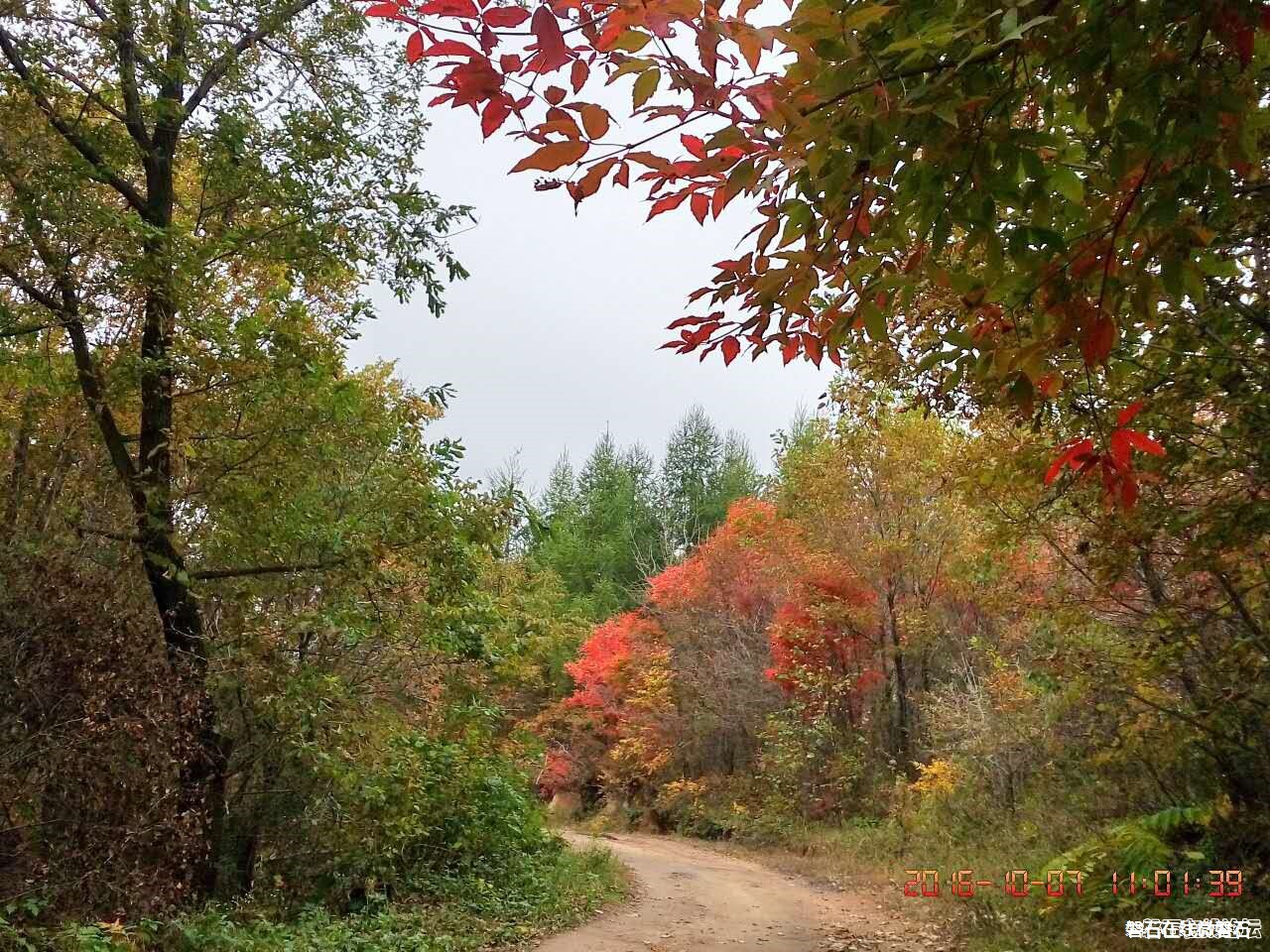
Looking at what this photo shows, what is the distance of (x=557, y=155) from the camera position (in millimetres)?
1481

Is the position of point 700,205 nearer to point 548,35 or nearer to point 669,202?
point 669,202

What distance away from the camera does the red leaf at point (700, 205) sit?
6.08 feet

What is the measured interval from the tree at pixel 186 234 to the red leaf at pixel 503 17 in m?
5.33

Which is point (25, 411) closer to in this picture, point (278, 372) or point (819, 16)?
point (278, 372)

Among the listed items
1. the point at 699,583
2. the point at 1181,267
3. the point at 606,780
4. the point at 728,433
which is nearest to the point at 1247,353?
the point at 1181,267

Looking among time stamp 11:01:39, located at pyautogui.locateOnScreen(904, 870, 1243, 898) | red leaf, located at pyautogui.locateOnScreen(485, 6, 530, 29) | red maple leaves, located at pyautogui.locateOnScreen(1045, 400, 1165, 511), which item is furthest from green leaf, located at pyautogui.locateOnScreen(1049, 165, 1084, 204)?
time stamp 11:01:39, located at pyautogui.locateOnScreen(904, 870, 1243, 898)

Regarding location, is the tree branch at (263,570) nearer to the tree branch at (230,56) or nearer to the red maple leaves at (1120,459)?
the tree branch at (230,56)

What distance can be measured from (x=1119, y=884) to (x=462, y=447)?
6521 mm

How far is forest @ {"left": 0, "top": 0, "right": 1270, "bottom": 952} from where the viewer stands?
1550 millimetres

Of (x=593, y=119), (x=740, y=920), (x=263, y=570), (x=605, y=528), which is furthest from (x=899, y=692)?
(x=605, y=528)

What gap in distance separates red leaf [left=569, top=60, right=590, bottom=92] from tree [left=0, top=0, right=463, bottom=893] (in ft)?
17.5

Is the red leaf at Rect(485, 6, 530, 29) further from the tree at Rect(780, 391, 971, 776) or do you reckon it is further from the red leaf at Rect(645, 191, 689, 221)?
the tree at Rect(780, 391, 971, 776)

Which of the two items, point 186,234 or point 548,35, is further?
point 186,234

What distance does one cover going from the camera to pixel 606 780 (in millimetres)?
24938
